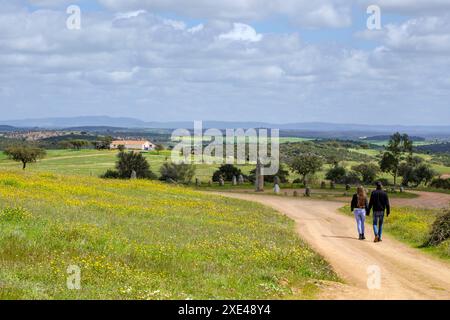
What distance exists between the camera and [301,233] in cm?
2753

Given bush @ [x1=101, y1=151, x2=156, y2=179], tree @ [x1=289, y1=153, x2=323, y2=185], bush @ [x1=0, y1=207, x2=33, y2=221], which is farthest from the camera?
bush @ [x1=101, y1=151, x2=156, y2=179]

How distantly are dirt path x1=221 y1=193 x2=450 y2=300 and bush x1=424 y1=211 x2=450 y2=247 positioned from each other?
1.09 metres

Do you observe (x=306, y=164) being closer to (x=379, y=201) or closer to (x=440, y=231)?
(x=379, y=201)

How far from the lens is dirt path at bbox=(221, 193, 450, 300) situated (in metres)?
14.0

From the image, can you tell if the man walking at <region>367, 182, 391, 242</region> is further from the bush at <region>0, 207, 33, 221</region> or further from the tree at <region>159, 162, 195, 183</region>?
the tree at <region>159, 162, 195, 183</region>

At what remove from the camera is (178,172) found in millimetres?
81188

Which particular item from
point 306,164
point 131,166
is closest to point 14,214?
point 306,164

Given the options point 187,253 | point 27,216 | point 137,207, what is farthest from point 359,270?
point 137,207

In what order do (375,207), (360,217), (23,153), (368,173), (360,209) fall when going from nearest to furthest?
(375,207) < (360,217) < (360,209) < (23,153) < (368,173)

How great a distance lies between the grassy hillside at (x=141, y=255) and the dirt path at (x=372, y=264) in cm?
73

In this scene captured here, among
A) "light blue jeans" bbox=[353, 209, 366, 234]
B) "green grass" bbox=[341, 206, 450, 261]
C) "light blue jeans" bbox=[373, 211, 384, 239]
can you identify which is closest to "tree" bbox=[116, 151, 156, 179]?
"green grass" bbox=[341, 206, 450, 261]

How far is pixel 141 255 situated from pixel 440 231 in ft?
44.0
